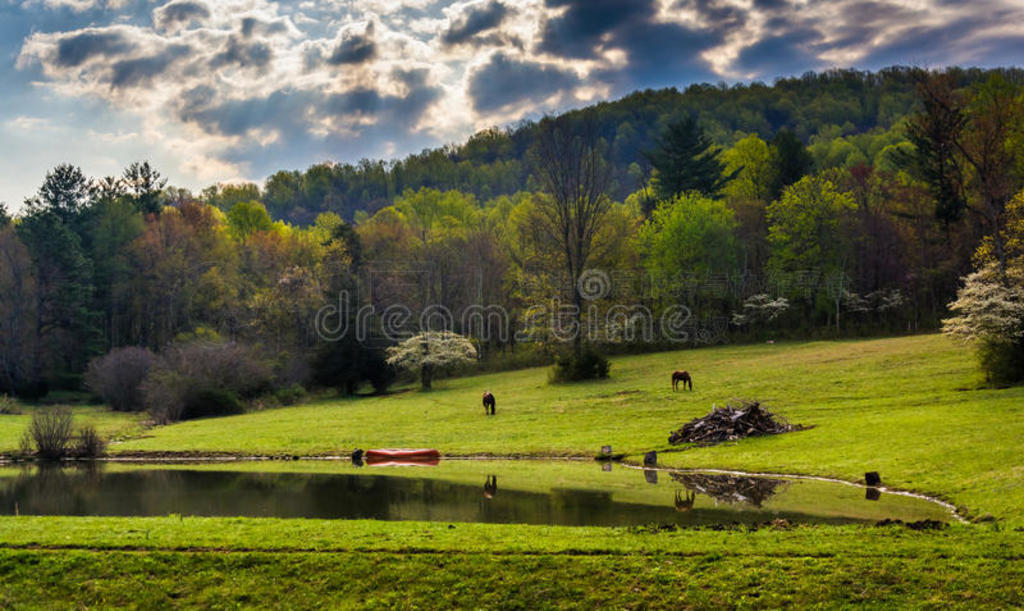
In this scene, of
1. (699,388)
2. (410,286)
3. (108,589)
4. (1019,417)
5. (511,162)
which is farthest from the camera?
(511,162)

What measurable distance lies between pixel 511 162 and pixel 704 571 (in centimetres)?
15208

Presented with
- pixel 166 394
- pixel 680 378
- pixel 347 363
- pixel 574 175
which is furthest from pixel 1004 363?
pixel 166 394

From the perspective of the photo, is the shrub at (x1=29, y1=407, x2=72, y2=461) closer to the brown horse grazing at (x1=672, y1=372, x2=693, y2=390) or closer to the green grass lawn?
the green grass lawn

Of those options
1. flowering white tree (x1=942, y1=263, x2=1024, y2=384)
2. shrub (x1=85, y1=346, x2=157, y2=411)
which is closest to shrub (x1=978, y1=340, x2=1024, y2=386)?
flowering white tree (x1=942, y1=263, x2=1024, y2=384)

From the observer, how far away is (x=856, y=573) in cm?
1051

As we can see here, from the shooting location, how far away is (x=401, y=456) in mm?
27984

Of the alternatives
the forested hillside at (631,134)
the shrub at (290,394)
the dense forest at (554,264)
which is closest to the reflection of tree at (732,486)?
the dense forest at (554,264)

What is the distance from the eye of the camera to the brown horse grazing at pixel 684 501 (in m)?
16.8

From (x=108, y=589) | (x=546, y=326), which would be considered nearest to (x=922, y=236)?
(x=546, y=326)

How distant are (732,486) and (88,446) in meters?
26.5

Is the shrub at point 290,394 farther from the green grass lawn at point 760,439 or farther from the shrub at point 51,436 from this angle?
the shrub at point 51,436

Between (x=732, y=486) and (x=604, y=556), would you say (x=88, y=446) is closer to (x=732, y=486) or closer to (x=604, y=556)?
(x=732, y=486)

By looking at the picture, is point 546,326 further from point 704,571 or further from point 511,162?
point 511,162

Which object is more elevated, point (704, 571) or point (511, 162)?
point (511, 162)
